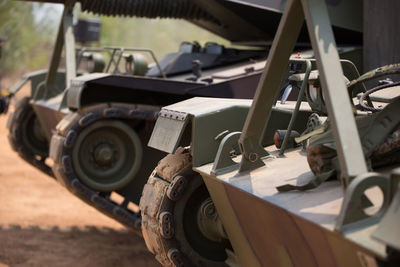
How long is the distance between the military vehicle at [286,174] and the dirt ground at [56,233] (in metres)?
2.11

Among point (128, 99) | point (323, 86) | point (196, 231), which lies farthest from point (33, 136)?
point (323, 86)

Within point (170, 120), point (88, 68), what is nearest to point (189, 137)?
point (170, 120)

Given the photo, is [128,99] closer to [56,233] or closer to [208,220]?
[56,233]

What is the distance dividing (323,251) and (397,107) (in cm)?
72

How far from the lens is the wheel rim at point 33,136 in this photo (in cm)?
901

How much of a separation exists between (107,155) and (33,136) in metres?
2.66

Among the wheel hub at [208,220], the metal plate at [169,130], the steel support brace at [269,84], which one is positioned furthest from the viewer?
the wheel hub at [208,220]

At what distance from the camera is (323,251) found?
2.88 m

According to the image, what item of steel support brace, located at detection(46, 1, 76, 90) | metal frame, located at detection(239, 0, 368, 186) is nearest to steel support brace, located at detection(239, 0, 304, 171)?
metal frame, located at detection(239, 0, 368, 186)

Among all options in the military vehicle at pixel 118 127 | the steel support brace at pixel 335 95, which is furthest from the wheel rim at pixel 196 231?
the military vehicle at pixel 118 127

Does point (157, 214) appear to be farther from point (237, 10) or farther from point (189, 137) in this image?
point (237, 10)

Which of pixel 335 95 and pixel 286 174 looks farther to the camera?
pixel 286 174

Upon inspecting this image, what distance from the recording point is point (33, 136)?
9.10 metres

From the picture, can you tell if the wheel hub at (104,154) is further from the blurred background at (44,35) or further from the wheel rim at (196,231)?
the blurred background at (44,35)
